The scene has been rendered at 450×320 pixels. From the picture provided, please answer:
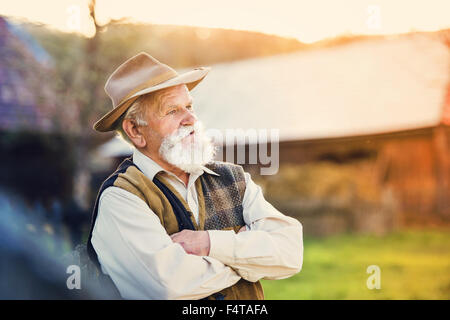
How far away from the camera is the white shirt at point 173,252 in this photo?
6.07 ft

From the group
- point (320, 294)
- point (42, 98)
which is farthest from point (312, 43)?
point (320, 294)

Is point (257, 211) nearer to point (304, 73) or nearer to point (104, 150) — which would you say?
point (104, 150)

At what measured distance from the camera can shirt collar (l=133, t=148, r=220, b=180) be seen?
208 cm

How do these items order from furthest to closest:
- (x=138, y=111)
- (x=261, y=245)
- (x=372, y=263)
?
(x=372, y=263), (x=138, y=111), (x=261, y=245)

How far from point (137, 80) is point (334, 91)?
11.5 meters

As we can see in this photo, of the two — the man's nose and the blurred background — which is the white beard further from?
the blurred background

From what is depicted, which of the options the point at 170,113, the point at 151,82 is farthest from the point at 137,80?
the point at 170,113

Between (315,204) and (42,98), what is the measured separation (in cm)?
531

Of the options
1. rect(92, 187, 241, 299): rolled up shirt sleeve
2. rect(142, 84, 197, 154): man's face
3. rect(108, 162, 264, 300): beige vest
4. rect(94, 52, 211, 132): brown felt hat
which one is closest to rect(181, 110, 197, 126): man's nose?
rect(142, 84, 197, 154): man's face

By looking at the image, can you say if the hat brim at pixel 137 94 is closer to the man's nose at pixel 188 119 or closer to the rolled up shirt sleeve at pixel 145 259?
the man's nose at pixel 188 119

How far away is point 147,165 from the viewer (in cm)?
210

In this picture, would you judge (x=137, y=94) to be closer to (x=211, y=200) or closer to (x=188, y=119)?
(x=188, y=119)

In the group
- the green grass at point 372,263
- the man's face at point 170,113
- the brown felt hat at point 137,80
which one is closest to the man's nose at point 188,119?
the man's face at point 170,113

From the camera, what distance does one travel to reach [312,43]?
51.0 feet
